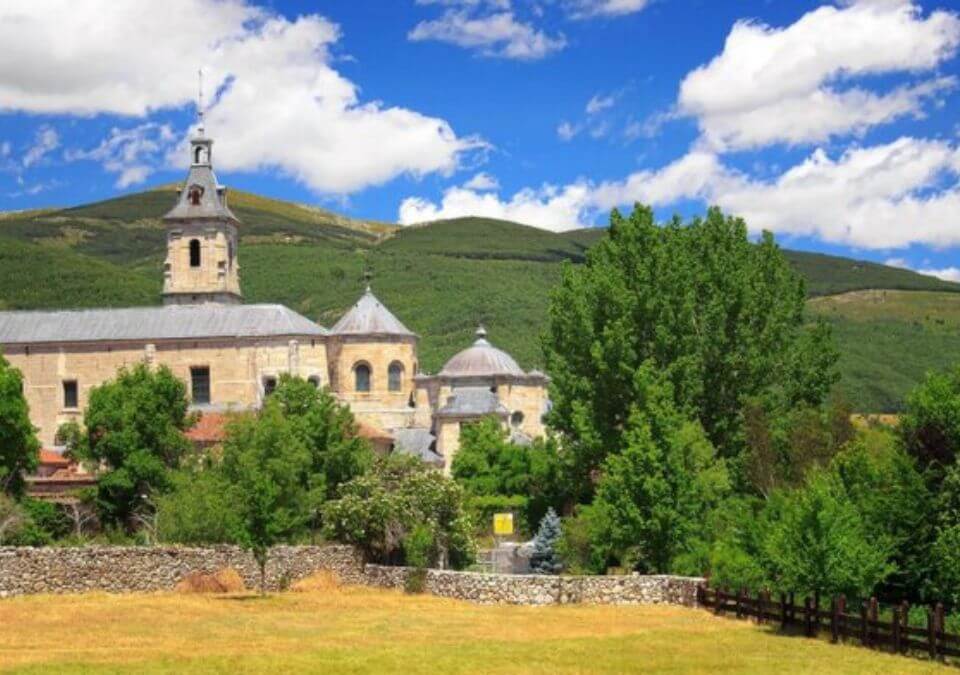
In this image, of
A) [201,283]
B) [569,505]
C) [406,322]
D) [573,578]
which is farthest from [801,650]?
[406,322]

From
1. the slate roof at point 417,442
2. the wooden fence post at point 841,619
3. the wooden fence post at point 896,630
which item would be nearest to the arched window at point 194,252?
the slate roof at point 417,442

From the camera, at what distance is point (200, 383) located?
6919cm

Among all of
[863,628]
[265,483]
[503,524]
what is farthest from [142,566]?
[503,524]

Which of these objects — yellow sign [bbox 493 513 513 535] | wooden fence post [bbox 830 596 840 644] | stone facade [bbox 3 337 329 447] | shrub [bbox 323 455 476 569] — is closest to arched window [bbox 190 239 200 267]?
stone facade [bbox 3 337 329 447]

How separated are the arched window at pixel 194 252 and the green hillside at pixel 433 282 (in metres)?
26.7

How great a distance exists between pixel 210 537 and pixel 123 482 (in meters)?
11.6

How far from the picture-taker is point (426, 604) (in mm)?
36625

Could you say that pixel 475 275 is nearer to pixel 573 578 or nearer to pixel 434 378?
pixel 434 378

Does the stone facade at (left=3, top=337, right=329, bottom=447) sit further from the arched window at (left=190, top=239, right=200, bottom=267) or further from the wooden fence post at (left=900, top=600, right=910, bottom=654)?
the wooden fence post at (left=900, top=600, right=910, bottom=654)

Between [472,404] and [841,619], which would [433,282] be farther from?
[841,619]

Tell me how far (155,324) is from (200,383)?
12.9 feet

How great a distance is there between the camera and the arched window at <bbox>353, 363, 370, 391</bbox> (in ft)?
228

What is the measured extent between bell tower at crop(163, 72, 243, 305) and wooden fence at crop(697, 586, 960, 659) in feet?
156

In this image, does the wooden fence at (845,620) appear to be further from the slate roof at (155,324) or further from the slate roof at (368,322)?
the slate roof at (155,324)
